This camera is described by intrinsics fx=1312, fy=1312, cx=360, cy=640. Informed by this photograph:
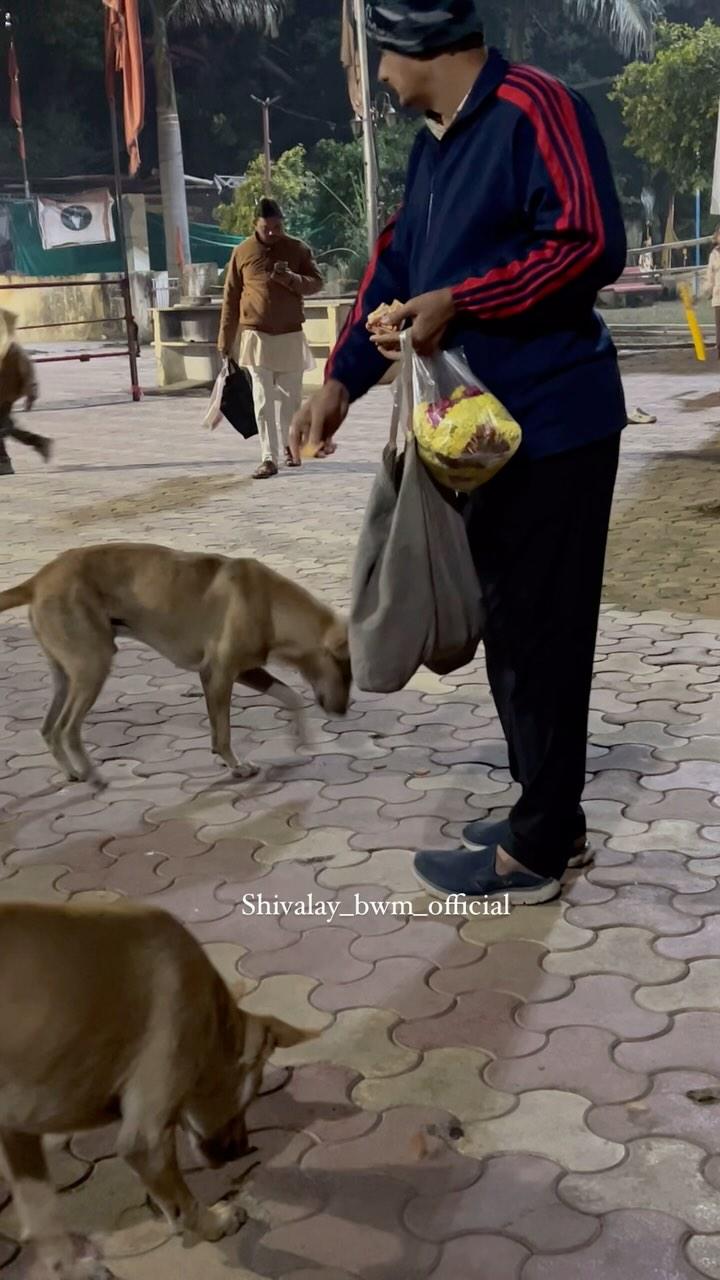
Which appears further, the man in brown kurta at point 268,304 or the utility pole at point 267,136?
the utility pole at point 267,136

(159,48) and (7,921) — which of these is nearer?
(7,921)

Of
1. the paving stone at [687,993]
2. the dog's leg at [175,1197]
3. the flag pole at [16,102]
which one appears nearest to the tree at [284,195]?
the flag pole at [16,102]

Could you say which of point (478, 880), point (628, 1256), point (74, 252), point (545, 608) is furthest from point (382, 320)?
point (74, 252)

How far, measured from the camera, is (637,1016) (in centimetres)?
283

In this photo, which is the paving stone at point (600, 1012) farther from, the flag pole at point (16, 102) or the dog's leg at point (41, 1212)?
the flag pole at point (16, 102)

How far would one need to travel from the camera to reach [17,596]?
13.6 feet

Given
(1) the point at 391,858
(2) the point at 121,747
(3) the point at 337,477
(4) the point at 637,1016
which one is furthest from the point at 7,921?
(3) the point at 337,477

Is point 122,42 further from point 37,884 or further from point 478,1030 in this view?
point 478,1030

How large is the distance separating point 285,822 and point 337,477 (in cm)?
684

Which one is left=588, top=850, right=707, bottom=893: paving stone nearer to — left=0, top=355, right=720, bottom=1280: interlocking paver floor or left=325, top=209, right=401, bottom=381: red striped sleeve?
left=0, top=355, right=720, bottom=1280: interlocking paver floor

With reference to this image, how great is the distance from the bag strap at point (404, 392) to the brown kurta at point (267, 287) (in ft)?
23.8

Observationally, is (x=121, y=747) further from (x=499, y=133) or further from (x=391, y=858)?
(x=499, y=133)

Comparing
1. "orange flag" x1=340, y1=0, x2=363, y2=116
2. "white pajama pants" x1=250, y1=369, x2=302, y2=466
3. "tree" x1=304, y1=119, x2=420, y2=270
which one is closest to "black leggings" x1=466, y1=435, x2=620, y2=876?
"white pajama pants" x1=250, y1=369, x2=302, y2=466

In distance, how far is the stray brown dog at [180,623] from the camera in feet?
13.5
